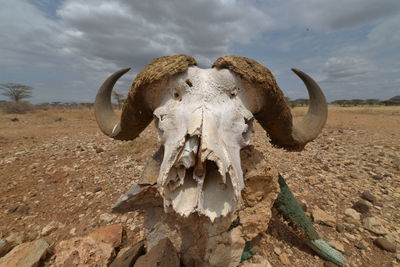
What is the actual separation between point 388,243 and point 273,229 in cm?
142

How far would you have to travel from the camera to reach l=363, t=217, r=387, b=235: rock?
2.75 meters

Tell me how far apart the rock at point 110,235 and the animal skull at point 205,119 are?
1.21 meters

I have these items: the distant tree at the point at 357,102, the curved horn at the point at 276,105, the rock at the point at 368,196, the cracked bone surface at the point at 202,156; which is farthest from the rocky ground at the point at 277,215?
the distant tree at the point at 357,102

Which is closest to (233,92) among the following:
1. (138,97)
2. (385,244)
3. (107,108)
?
(138,97)

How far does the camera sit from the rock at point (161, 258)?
1666 millimetres

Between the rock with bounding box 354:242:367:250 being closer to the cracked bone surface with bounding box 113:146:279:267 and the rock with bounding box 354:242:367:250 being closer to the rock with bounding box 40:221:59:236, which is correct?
the cracked bone surface with bounding box 113:146:279:267

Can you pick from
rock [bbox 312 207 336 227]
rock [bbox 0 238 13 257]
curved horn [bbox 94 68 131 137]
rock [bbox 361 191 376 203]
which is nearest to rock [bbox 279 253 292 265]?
rock [bbox 312 207 336 227]

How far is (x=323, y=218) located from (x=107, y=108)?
3479 mm

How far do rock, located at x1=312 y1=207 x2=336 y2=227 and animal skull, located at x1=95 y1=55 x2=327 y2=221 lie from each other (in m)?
1.46

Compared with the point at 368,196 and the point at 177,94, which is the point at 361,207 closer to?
the point at 368,196

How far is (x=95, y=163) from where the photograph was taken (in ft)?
16.7

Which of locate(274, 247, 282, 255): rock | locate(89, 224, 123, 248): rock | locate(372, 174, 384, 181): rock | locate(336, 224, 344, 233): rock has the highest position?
locate(372, 174, 384, 181): rock

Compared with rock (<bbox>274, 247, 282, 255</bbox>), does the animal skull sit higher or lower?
higher

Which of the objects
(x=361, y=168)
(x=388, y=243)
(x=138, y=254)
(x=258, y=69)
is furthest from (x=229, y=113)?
(x=361, y=168)
